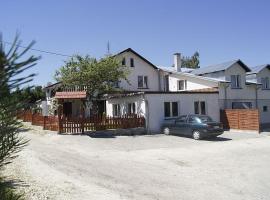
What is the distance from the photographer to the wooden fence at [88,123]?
23.7 meters

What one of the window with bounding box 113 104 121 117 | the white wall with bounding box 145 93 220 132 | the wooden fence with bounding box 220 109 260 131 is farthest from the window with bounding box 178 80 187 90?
the window with bounding box 113 104 121 117

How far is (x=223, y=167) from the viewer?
14.3m

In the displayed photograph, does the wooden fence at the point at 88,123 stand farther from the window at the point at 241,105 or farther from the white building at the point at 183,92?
the window at the point at 241,105

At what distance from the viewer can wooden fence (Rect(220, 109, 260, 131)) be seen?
27.3 meters

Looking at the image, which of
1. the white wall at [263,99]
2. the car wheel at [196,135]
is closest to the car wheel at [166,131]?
the car wheel at [196,135]

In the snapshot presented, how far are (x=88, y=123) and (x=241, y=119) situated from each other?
11815mm

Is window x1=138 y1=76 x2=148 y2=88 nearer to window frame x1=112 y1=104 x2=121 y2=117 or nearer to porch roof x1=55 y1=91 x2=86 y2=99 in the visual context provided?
window frame x1=112 y1=104 x2=121 y2=117

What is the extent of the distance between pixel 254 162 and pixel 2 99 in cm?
1513

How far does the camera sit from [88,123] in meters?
24.4

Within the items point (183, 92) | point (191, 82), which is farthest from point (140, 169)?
point (191, 82)

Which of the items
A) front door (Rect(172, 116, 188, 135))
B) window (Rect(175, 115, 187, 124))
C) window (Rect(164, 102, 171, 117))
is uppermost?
window (Rect(164, 102, 171, 117))

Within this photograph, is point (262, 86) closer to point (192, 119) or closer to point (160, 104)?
point (160, 104)

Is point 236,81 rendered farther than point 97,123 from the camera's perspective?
Yes

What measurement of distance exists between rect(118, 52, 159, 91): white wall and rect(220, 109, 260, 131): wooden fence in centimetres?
944
